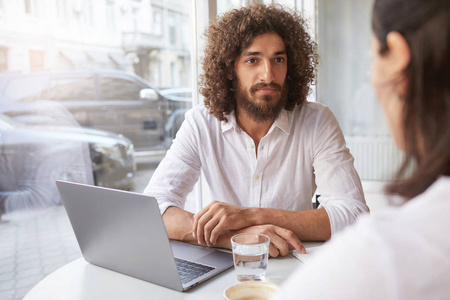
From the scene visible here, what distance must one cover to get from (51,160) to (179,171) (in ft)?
1.64

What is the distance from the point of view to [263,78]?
5.96ft

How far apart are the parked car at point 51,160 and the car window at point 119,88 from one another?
0.17m

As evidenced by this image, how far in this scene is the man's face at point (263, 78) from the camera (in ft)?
5.91

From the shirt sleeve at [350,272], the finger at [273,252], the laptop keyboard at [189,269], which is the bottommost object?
the laptop keyboard at [189,269]

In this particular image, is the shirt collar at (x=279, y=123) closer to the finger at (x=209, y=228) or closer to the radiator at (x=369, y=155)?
the finger at (x=209, y=228)

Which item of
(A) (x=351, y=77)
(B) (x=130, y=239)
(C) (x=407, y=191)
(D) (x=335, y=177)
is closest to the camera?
(C) (x=407, y=191)

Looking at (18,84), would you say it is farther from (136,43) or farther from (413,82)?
(413,82)

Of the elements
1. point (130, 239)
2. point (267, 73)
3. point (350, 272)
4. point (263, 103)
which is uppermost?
point (267, 73)

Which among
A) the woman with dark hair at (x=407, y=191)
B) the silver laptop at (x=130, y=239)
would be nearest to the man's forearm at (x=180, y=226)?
the silver laptop at (x=130, y=239)

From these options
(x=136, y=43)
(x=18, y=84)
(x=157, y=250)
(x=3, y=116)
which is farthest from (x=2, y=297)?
(x=136, y=43)

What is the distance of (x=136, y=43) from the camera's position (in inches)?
82.5

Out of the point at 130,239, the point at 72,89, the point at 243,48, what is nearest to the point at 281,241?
the point at 130,239

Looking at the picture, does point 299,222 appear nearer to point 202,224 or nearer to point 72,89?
point 202,224

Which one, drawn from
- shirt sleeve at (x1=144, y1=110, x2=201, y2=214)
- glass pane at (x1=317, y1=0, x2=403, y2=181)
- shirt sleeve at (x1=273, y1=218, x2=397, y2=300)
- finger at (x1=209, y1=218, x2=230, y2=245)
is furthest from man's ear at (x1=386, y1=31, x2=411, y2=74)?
glass pane at (x1=317, y1=0, x2=403, y2=181)
